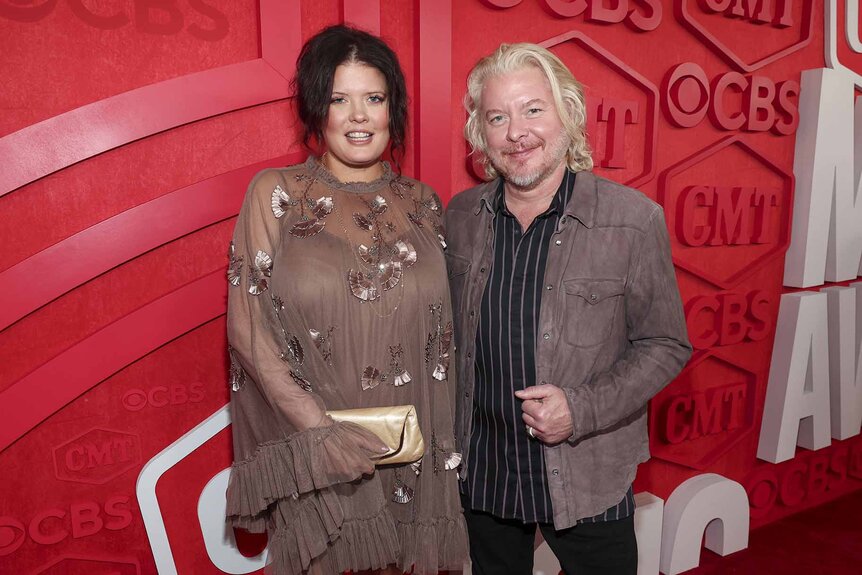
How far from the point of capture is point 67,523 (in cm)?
199

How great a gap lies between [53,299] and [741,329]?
2.81m

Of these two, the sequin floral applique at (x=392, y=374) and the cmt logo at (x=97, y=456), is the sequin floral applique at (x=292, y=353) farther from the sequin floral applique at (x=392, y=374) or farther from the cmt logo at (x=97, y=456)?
the cmt logo at (x=97, y=456)

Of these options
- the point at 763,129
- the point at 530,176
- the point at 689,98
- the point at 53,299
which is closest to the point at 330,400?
the point at 530,176

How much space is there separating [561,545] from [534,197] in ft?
3.19

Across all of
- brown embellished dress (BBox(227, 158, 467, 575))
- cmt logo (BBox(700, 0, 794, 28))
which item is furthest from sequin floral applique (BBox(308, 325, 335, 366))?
cmt logo (BBox(700, 0, 794, 28))

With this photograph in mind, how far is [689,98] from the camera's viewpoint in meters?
2.71

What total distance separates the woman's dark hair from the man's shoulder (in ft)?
2.10

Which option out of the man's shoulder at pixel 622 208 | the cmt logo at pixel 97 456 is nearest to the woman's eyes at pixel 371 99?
the man's shoulder at pixel 622 208

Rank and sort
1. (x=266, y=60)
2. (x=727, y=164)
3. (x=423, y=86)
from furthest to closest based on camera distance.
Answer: (x=727, y=164) → (x=423, y=86) → (x=266, y=60)

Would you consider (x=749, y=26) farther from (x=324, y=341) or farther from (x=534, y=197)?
(x=324, y=341)

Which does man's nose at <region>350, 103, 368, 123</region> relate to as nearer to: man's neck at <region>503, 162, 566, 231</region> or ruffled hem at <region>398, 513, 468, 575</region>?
man's neck at <region>503, 162, 566, 231</region>

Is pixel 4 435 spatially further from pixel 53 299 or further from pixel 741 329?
pixel 741 329

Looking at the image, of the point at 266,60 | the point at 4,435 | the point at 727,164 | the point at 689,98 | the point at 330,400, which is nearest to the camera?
the point at 330,400

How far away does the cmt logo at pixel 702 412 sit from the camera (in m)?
2.89
